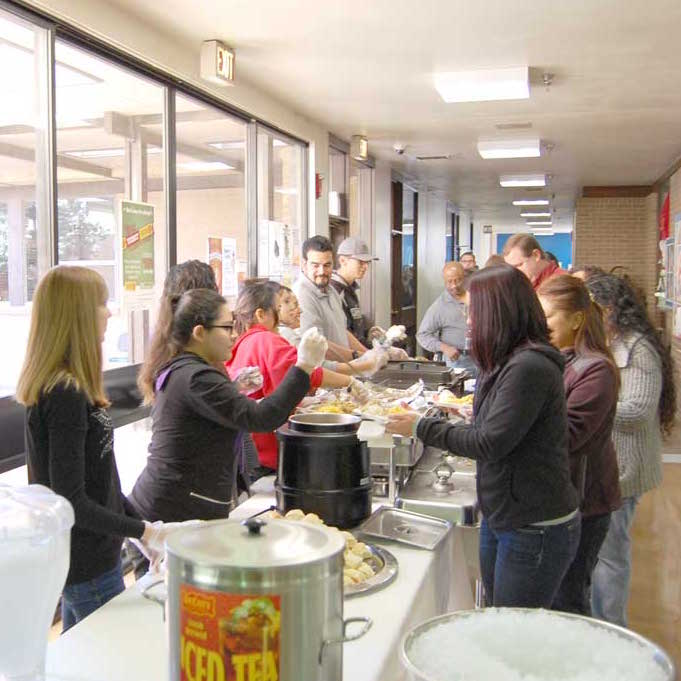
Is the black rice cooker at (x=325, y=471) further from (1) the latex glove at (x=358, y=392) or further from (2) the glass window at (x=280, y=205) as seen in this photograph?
(2) the glass window at (x=280, y=205)

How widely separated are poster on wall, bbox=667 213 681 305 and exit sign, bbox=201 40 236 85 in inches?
231

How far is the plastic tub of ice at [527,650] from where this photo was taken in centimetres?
84

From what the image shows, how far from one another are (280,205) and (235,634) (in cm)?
546

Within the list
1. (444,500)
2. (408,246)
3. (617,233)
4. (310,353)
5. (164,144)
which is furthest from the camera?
(617,233)

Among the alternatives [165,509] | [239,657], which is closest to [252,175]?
[165,509]

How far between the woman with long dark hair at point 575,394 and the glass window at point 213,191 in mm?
2728

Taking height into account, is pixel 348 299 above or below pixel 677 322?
above

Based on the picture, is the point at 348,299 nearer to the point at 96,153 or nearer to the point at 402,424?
the point at 96,153

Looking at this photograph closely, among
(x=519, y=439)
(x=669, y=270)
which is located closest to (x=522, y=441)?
(x=519, y=439)

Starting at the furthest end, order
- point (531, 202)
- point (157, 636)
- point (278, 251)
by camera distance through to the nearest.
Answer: point (531, 202) → point (278, 251) → point (157, 636)

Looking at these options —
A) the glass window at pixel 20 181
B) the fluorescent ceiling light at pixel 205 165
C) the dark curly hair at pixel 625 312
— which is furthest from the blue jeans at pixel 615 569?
the fluorescent ceiling light at pixel 205 165

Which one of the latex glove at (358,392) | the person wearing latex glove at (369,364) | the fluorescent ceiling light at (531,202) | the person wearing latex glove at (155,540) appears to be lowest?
the person wearing latex glove at (155,540)

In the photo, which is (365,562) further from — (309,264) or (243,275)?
(243,275)

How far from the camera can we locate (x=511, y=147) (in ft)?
23.8
